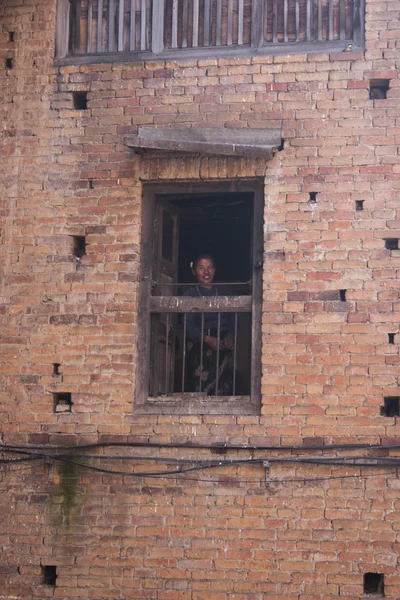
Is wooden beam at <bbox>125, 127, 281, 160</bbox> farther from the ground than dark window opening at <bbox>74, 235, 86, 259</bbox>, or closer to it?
farther from the ground

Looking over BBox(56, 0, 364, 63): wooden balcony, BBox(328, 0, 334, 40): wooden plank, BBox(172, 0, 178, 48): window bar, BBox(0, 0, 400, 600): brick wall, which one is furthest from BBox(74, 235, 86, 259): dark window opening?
BBox(328, 0, 334, 40): wooden plank

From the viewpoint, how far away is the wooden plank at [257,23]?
9297 millimetres

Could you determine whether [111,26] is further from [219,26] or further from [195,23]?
[219,26]

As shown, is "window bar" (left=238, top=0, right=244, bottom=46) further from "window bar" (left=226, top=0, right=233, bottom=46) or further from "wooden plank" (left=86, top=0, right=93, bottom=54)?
"wooden plank" (left=86, top=0, right=93, bottom=54)

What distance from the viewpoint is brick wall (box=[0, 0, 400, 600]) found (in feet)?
27.5

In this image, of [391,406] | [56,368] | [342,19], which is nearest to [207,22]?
[342,19]

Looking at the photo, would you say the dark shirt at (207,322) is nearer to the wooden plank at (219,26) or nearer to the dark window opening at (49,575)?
the wooden plank at (219,26)

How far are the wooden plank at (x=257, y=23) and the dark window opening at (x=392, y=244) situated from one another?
2.02 metres

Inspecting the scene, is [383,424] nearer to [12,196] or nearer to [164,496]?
[164,496]

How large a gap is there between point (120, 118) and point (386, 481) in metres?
3.72

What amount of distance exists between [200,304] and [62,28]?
2791 mm

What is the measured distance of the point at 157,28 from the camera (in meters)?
9.54

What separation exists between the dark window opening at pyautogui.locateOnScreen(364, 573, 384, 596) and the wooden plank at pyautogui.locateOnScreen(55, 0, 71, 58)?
507 centimetres

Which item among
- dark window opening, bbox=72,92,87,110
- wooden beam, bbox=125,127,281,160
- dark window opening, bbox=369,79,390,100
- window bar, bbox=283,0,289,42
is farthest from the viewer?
dark window opening, bbox=72,92,87,110
